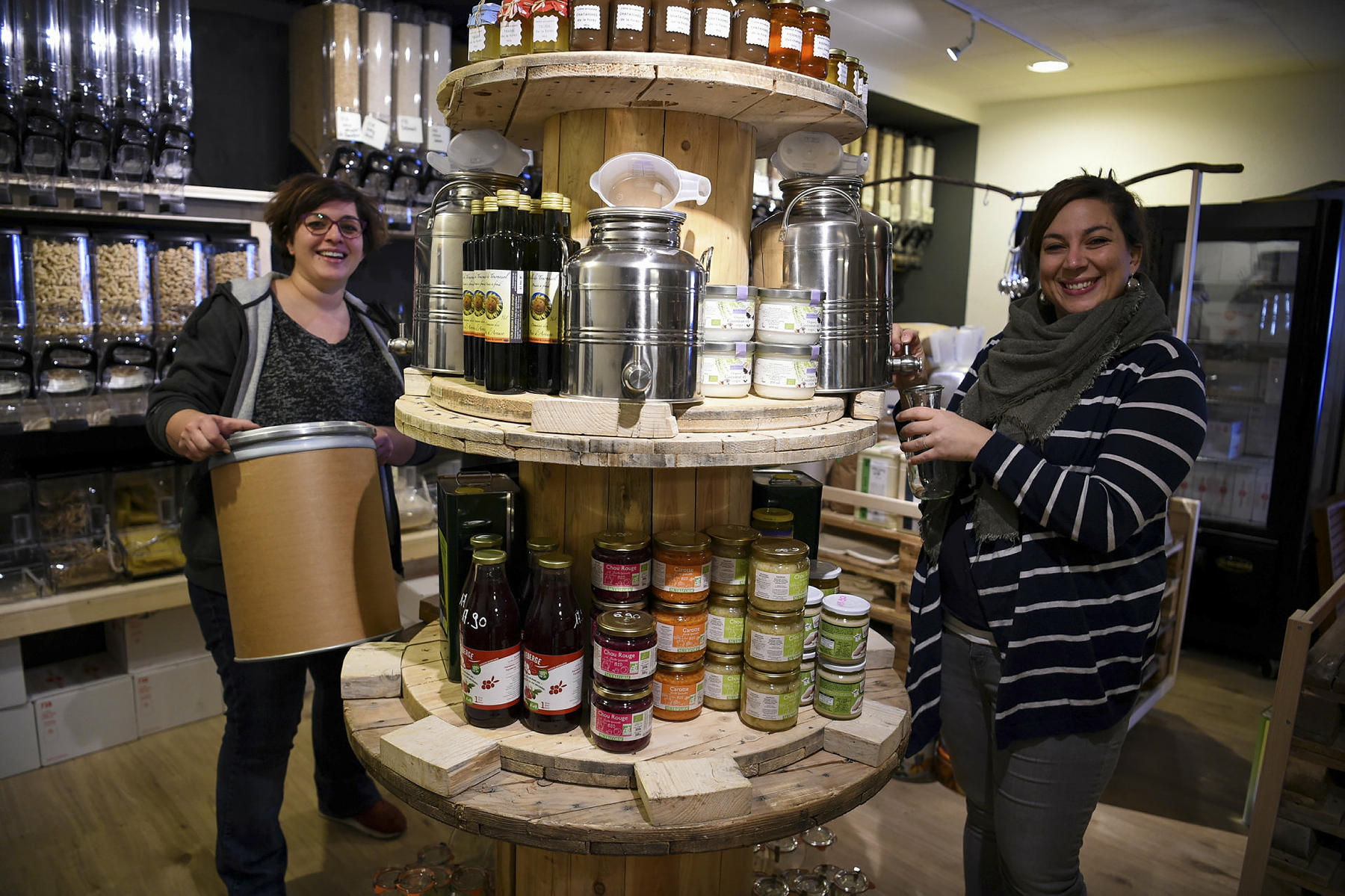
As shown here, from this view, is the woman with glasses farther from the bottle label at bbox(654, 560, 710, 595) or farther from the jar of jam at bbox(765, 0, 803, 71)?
the jar of jam at bbox(765, 0, 803, 71)

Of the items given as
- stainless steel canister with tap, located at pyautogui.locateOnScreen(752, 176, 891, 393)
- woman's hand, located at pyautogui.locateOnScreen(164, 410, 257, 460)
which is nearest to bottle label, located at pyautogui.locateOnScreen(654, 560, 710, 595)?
stainless steel canister with tap, located at pyautogui.locateOnScreen(752, 176, 891, 393)

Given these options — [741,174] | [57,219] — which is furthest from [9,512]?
[741,174]

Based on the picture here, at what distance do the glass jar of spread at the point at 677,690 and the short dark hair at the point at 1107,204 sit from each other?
106 cm

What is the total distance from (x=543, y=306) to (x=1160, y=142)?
492 centimetres

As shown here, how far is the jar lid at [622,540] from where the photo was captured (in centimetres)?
128

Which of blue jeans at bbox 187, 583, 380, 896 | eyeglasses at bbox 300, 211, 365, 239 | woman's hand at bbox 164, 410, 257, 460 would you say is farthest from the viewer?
eyeglasses at bbox 300, 211, 365, 239

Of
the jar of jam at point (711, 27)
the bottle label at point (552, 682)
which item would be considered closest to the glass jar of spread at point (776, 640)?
the bottle label at point (552, 682)

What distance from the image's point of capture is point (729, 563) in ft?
4.39

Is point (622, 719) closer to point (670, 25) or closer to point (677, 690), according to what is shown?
point (677, 690)

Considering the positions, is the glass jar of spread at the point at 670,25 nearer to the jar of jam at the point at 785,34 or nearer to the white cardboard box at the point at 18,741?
the jar of jam at the point at 785,34

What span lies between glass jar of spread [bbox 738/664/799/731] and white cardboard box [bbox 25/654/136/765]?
2.58 m

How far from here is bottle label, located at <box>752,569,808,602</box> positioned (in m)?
1.27

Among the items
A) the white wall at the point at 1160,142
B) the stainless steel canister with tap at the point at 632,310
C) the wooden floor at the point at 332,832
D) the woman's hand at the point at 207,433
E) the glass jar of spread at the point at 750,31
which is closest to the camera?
the stainless steel canister with tap at the point at 632,310

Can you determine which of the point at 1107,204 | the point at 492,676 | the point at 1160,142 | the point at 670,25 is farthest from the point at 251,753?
the point at 1160,142
